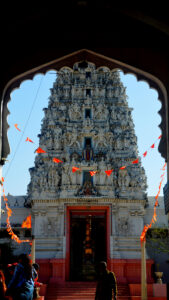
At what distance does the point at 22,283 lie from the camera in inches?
227

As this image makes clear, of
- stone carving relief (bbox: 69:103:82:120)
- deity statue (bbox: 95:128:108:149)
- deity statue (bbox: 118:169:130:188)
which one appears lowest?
deity statue (bbox: 118:169:130:188)

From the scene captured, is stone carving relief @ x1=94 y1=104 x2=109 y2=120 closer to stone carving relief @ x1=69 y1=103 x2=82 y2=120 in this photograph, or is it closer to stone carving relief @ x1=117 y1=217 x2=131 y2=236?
stone carving relief @ x1=69 y1=103 x2=82 y2=120

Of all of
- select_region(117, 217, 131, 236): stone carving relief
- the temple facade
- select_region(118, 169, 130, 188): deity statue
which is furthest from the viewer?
select_region(118, 169, 130, 188): deity statue

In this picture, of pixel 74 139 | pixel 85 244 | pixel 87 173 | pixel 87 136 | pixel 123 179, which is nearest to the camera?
pixel 123 179

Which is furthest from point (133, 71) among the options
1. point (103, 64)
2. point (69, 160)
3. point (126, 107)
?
point (126, 107)

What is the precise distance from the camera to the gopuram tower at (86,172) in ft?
68.1

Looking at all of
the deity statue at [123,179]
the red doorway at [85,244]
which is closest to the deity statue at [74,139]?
the deity statue at [123,179]

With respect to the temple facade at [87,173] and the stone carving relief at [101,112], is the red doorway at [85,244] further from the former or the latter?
the stone carving relief at [101,112]

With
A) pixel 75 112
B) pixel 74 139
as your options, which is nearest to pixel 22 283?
pixel 74 139

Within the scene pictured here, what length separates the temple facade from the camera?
2070cm

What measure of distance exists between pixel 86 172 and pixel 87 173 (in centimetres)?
8

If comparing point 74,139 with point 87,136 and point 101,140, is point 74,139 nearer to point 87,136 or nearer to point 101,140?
point 87,136

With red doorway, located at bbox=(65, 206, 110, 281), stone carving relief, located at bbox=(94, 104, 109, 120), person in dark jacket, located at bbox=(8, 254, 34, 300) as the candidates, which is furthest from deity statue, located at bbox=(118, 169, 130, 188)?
person in dark jacket, located at bbox=(8, 254, 34, 300)

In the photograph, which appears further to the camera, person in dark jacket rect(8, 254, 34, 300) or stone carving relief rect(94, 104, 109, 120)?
stone carving relief rect(94, 104, 109, 120)
